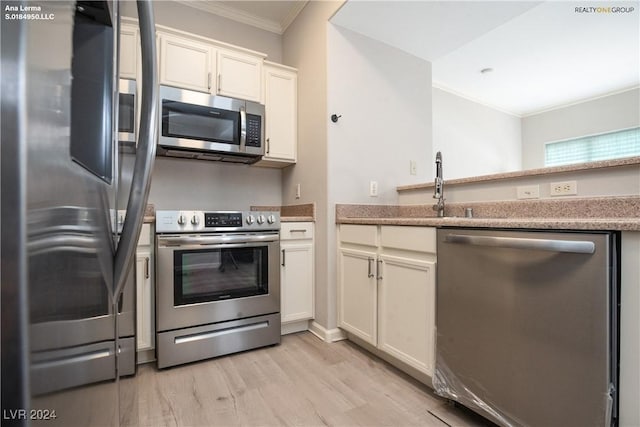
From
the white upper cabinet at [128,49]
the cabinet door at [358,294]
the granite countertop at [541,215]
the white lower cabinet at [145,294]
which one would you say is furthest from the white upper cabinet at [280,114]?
Answer: the white upper cabinet at [128,49]

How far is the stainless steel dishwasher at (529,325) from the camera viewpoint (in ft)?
2.98

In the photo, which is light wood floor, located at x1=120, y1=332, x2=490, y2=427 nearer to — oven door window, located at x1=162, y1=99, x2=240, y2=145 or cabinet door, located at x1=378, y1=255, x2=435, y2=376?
cabinet door, located at x1=378, y1=255, x2=435, y2=376

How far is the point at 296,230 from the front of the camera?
2262 mm

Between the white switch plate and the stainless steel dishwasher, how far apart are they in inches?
24.8

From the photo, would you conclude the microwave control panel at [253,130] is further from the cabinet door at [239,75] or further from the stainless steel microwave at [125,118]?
the stainless steel microwave at [125,118]

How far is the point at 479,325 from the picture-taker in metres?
1.24

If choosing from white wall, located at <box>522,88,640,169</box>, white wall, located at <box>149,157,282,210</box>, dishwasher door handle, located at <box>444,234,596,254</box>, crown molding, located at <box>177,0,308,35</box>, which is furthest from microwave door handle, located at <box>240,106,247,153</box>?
white wall, located at <box>522,88,640,169</box>

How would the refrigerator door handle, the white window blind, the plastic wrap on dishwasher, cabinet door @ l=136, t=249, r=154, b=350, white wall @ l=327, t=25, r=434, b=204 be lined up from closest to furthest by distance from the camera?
the refrigerator door handle → the plastic wrap on dishwasher → cabinet door @ l=136, t=249, r=154, b=350 → white wall @ l=327, t=25, r=434, b=204 → the white window blind

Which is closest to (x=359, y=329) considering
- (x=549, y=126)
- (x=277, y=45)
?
(x=277, y=45)

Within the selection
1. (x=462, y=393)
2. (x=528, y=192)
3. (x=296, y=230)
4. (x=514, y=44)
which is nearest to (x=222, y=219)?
(x=296, y=230)

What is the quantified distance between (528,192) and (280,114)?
6.32 ft

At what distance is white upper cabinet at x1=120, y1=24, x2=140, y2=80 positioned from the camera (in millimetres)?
629

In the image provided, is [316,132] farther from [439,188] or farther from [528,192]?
[528,192]

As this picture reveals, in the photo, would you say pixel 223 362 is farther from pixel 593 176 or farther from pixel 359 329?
pixel 593 176
